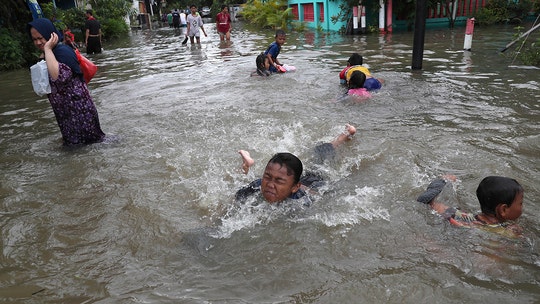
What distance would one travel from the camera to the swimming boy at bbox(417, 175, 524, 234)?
2986mm

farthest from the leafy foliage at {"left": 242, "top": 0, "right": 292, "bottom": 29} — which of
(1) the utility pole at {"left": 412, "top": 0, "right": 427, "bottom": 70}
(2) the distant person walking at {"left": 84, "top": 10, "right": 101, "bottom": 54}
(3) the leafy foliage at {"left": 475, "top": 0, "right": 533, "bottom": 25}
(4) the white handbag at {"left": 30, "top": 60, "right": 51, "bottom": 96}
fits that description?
(4) the white handbag at {"left": 30, "top": 60, "right": 51, "bottom": 96}

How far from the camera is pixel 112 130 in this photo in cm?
639

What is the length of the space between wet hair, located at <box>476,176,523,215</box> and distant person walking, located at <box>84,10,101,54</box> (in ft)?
51.4

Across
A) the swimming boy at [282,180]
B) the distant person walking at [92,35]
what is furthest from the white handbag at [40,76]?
the distant person walking at [92,35]

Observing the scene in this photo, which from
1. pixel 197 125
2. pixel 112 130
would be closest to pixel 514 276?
pixel 197 125

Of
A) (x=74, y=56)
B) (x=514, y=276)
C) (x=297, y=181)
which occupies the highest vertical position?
(x=74, y=56)

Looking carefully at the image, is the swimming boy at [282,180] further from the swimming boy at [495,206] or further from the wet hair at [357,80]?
the wet hair at [357,80]

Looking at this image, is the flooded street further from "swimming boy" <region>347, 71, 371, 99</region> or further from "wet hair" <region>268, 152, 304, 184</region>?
"wet hair" <region>268, 152, 304, 184</region>

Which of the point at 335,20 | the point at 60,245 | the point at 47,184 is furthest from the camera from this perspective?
the point at 335,20

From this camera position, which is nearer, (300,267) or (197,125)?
(300,267)

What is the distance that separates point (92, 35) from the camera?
15.8 m

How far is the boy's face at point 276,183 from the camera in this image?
137 inches

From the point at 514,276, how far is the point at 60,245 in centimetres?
341

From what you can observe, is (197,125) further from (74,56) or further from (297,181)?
(297,181)
